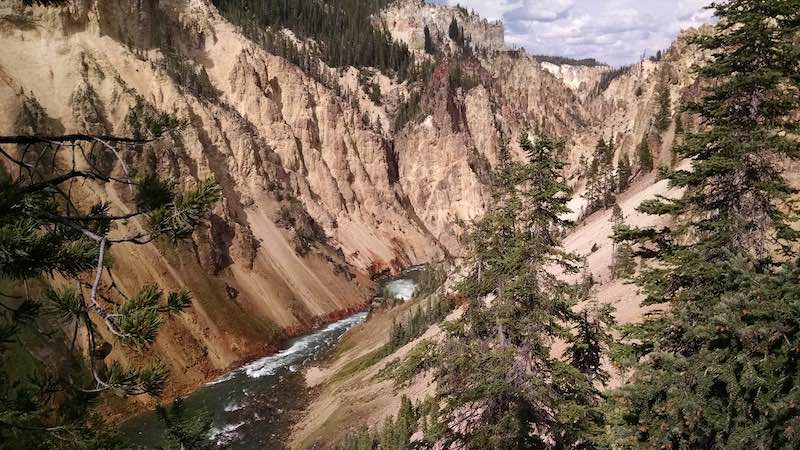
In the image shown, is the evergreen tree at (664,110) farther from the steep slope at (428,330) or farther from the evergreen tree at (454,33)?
the evergreen tree at (454,33)

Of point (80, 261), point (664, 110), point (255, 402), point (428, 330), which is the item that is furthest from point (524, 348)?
point (664, 110)

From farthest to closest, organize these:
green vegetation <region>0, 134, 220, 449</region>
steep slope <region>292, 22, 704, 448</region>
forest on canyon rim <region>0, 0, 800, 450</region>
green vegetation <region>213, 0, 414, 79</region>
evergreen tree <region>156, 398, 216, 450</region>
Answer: green vegetation <region>213, 0, 414, 79</region>
steep slope <region>292, 22, 704, 448</region>
evergreen tree <region>156, 398, 216, 450</region>
forest on canyon rim <region>0, 0, 800, 450</region>
green vegetation <region>0, 134, 220, 449</region>

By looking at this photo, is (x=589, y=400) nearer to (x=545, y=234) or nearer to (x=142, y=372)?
(x=545, y=234)

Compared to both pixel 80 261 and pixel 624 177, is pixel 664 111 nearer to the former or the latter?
pixel 624 177

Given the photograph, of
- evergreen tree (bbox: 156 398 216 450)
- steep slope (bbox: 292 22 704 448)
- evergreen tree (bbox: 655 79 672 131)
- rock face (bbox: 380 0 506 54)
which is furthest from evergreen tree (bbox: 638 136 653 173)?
rock face (bbox: 380 0 506 54)

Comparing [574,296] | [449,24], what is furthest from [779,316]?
[449,24]

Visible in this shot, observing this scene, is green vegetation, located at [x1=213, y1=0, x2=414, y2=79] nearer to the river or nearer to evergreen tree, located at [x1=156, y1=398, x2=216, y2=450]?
the river
